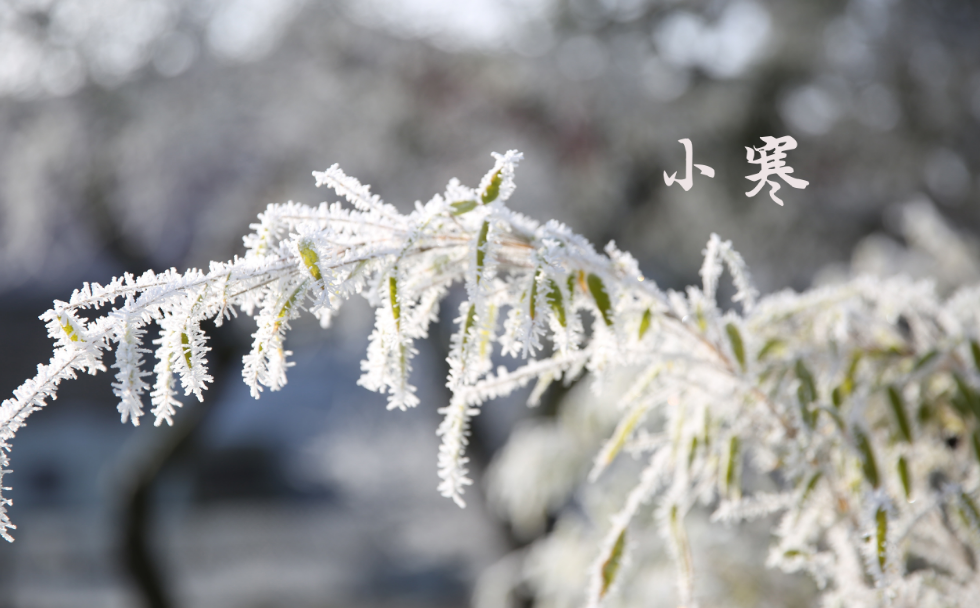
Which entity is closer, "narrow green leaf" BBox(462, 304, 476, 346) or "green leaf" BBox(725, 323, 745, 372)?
"narrow green leaf" BBox(462, 304, 476, 346)

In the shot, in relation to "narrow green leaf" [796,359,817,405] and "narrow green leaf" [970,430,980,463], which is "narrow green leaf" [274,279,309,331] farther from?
"narrow green leaf" [970,430,980,463]

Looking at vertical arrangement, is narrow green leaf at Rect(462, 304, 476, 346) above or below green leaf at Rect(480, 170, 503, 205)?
below


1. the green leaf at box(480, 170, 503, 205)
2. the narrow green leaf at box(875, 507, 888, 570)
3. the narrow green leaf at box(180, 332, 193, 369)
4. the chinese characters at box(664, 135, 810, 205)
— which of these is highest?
the chinese characters at box(664, 135, 810, 205)

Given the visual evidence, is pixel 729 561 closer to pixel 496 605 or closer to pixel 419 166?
pixel 496 605

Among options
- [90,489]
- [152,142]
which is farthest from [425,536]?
[90,489]

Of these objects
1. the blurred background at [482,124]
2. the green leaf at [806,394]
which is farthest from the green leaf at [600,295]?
the blurred background at [482,124]

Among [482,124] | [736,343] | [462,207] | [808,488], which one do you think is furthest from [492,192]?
[482,124]

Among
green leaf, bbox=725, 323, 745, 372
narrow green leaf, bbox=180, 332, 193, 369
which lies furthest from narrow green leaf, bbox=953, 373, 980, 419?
narrow green leaf, bbox=180, 332, 193, 369

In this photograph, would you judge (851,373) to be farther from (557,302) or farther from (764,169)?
(764,169)
